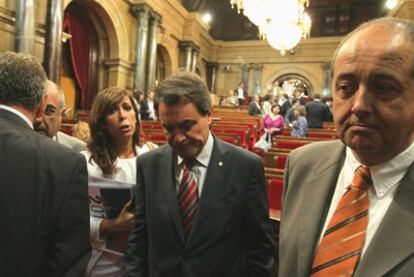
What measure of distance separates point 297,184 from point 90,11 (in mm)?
11221

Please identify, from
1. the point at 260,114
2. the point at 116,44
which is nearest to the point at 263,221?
the point at 260,114

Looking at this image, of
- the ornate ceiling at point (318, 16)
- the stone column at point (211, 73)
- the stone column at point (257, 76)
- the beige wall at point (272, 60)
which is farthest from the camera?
the stone column at point (211, 73)

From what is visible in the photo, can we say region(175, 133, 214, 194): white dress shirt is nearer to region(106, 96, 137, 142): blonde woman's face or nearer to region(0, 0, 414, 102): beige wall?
region(106, 96, 137, 142): blonde woman's face

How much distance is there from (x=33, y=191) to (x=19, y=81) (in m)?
0.42

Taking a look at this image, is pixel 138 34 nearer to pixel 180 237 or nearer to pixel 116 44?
pixel 116 44

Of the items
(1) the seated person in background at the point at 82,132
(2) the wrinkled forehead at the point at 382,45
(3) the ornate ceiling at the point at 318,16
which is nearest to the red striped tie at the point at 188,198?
(2) the wrinkled forehead at the point at 382,45

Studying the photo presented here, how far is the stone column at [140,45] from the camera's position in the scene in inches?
454

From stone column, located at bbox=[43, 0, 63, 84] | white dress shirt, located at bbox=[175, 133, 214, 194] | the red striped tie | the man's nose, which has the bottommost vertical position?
the red striped tie

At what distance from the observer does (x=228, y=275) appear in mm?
1352

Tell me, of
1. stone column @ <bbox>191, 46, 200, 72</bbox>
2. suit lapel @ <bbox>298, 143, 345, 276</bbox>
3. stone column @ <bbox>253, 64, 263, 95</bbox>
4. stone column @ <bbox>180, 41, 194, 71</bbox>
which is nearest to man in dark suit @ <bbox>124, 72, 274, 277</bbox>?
suit lapel @ <bbox>298, 143, 345, 276</bbox>

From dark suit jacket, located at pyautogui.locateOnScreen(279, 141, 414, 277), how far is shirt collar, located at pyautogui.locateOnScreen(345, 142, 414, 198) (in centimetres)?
2

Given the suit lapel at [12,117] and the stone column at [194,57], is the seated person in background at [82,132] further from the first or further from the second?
the stone column at [194,57]

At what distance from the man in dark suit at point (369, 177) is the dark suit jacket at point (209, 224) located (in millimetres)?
356

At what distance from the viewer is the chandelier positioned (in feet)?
31.9
